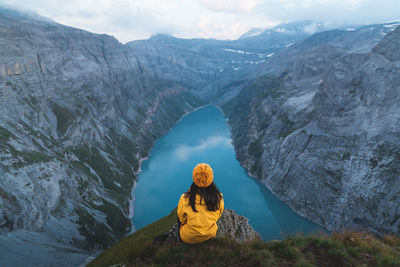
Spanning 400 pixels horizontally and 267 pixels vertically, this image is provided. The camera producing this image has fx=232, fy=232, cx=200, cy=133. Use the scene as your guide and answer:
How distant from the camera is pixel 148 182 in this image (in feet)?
256

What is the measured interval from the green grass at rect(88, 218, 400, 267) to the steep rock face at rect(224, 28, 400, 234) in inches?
1701

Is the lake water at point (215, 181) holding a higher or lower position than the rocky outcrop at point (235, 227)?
lower

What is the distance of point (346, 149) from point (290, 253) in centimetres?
5331

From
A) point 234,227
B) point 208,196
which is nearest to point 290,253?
point 208,196

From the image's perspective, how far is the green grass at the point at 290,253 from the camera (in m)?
8.59

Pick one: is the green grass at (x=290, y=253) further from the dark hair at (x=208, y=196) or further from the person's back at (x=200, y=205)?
the dark hair at (x=208, y=196)

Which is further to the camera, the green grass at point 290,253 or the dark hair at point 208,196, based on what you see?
the dark hair at point 208,196

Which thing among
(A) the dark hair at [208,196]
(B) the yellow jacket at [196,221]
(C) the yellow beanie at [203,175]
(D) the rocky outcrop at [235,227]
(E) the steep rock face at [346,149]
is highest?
(C) the yellow beanie at [203,175]

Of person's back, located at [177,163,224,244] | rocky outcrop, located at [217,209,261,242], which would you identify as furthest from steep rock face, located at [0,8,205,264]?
person's back, located at [177,163,224,244]

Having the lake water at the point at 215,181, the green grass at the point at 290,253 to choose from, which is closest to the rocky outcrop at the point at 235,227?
the green grass at the point at 290,253

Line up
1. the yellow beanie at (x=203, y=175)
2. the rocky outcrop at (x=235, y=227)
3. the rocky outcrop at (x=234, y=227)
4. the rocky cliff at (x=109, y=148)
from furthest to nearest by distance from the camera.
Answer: the rocky cliff at (x=109, y=148)
the rocky outcrop at (x=235, y=227)
the rocky outcrop at (x=234, y=227)
the yellow beanie at (x=203, y=175)

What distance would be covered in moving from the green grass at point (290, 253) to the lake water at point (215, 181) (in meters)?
22.3

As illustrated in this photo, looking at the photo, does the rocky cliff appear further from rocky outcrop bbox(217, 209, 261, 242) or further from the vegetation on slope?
the vegetation on slope

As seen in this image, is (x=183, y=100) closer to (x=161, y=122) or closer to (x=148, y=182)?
(x=161, y=122)
